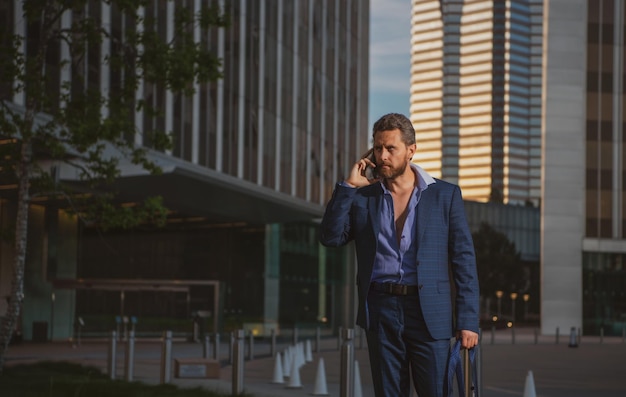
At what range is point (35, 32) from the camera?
30.6m

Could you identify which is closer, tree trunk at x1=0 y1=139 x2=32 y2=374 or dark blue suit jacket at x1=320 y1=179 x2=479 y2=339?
dark blue suit jacket at x1=320 y1=179 x2=479 y2=339

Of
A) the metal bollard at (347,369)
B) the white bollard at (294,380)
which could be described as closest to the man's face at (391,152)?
the metal bollard at (347,369)

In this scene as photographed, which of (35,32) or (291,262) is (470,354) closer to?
(35,32)

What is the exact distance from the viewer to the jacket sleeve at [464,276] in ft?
19.9

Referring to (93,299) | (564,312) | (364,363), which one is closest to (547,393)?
(364,363)

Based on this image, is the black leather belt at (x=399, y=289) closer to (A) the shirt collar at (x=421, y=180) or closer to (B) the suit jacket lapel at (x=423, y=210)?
(B) the suit jacket lapel at (x=423, y=210)

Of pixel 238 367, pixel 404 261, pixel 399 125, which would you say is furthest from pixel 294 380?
pixel 399 125

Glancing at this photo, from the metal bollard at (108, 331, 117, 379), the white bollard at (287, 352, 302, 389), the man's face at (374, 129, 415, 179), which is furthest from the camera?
the metal bollard at (108, 331, 117, 379)

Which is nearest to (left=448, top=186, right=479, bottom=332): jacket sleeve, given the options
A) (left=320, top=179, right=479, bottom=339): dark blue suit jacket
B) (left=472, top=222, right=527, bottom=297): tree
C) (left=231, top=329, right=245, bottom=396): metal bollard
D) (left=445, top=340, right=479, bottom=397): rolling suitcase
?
(left=320, top=179, right=479, bottom=339): dark blue suit jacket

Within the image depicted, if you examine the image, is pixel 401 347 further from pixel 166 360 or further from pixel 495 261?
pixel 495 261

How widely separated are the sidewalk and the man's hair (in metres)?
10.5

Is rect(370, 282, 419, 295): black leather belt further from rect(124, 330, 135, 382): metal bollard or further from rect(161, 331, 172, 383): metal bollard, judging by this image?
rect(124, 330, 135, 382): metal bollard

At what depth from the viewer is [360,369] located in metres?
25.2

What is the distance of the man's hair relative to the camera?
5.95m
